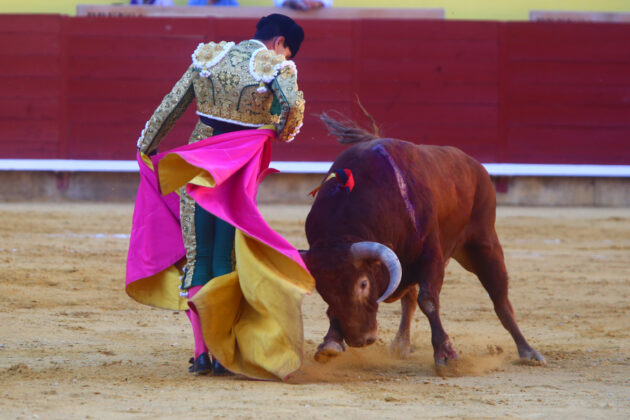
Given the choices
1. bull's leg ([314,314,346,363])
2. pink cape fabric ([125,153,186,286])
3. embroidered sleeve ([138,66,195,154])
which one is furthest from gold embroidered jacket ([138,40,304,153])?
bull's leg ([314,314,346,363])

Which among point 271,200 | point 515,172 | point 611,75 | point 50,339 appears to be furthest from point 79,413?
point 611,75

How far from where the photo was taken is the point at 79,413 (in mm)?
2414

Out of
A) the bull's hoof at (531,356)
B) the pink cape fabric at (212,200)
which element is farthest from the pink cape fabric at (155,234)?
the bull's hoof at (531,356)

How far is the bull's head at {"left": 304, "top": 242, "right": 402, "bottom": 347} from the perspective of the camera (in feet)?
10.2

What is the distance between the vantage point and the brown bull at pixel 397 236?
3.13 metres

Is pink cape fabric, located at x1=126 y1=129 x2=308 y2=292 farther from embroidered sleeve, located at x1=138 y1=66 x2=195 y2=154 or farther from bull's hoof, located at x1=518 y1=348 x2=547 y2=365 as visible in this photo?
bull's hoof, located at x1=518 y1=348 x2=547 y2=365

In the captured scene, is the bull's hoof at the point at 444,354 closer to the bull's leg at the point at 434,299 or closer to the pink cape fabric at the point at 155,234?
the bull's leg at the point at 434,299

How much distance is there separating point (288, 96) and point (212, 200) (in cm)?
39

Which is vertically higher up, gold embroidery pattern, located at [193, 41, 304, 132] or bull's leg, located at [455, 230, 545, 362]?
gold embroidery pattern, located at [193, 41, 304, 132]

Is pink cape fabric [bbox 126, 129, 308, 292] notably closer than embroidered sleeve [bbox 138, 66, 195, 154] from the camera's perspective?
Yes

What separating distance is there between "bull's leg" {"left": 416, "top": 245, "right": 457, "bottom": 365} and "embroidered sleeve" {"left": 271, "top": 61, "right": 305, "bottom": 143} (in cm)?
69

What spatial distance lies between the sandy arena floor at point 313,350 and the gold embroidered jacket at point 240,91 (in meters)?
0.79

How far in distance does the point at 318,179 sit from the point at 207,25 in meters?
1.74

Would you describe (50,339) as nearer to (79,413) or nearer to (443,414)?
(79,413)
